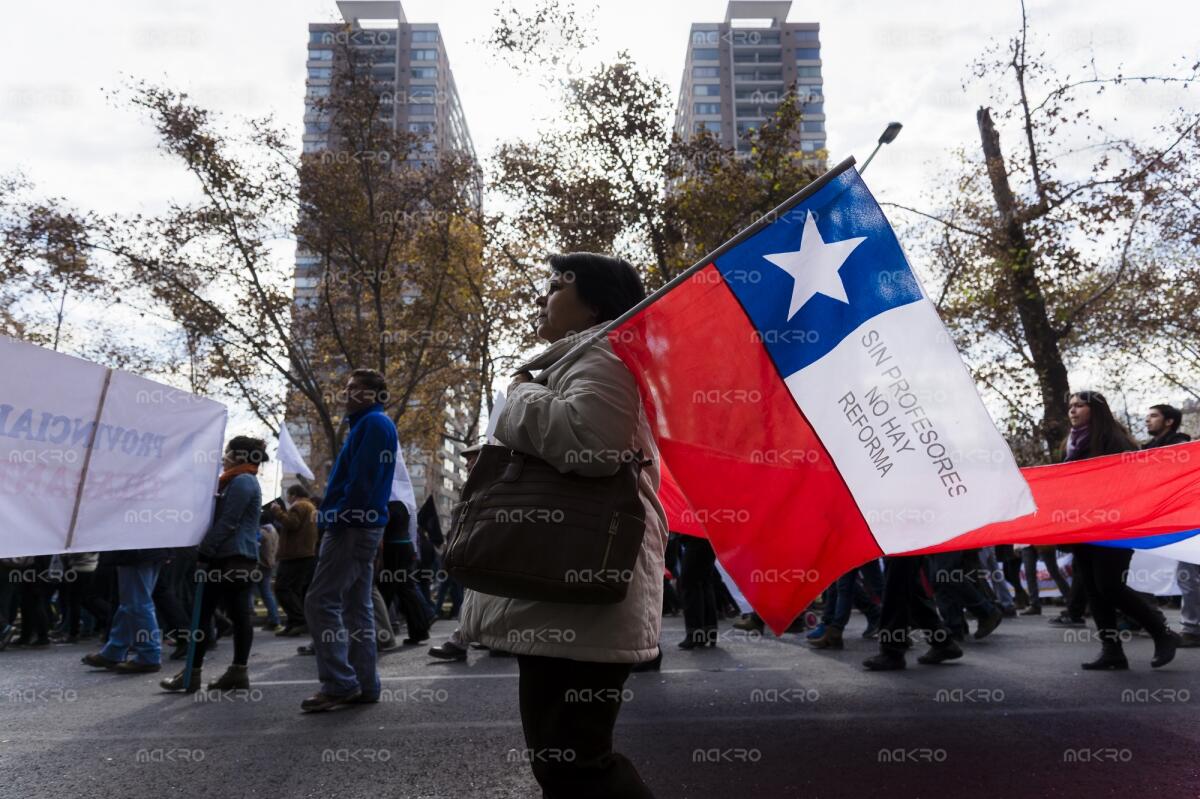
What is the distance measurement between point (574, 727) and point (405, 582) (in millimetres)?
6918

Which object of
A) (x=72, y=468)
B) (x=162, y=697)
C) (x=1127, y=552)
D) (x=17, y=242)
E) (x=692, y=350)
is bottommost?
(x=162, y=697)

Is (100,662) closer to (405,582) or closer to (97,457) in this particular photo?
(405,582)

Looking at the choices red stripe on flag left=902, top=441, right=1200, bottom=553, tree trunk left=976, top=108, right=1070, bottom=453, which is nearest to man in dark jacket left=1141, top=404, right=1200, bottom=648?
red stripe on flag left=902, top=441, right=1200, bottom=553

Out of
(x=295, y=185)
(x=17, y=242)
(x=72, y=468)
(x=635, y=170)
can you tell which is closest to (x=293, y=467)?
(x=72, y=468)

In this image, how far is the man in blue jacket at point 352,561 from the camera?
520 cm

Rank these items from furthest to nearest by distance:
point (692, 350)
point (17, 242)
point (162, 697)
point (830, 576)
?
point (17, 242) < point (162, 697) < point (830, 576) < point (692, 350)

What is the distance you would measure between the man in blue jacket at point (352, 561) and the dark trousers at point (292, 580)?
3561 mm

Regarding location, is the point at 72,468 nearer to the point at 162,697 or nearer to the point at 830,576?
the point at 162,697

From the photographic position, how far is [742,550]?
3.25 meters

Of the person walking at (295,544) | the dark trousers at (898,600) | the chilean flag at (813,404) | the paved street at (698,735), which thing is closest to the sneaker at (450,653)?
the paved street at (698,735)

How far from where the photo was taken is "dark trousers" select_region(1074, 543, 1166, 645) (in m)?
5.99

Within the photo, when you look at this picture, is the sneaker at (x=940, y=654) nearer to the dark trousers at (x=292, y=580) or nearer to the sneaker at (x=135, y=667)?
the dark trousers at (x=292, y=580)

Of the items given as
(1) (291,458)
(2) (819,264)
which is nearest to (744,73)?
(1) (291,458)

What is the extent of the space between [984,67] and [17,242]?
1914 centimetres
